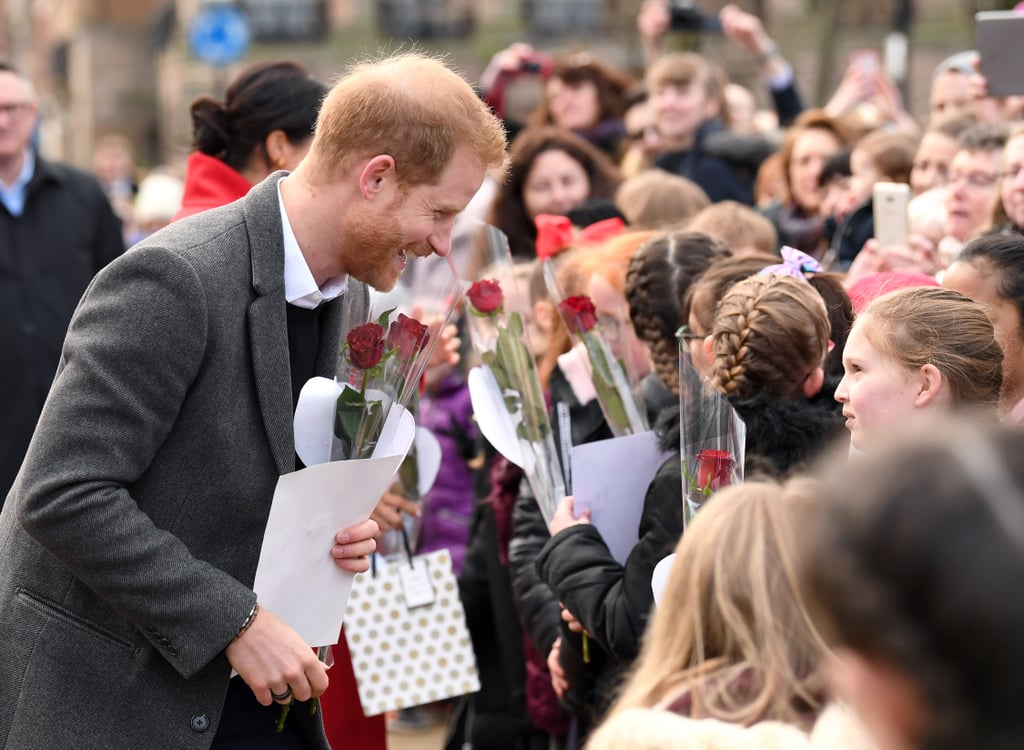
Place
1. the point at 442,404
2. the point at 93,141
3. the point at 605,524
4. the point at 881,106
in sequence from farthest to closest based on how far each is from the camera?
the point at 93,141, the point at 881,106, the point at 442,404, the point at 605,524

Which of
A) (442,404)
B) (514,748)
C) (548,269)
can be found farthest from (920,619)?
(442,404)

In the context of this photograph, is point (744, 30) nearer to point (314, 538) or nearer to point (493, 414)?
point (493, 414)

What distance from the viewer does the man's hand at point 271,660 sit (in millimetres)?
2553

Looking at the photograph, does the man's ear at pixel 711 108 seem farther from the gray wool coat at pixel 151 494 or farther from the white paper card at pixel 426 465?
the gray wool coat at pixel 151 494

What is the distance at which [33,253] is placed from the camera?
609 centimetres

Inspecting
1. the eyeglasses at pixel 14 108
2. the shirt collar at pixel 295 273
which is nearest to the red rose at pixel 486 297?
the shirt collar at pixel 295 273

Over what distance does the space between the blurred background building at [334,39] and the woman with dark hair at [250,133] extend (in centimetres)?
702

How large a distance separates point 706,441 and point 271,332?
0.87m

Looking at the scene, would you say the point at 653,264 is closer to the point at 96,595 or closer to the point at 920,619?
the point at 96,595

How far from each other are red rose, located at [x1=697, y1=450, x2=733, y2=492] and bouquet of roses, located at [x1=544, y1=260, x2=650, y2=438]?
2.59 ft

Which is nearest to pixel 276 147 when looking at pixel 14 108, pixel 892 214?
pixel 892 214

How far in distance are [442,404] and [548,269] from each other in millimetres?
1576

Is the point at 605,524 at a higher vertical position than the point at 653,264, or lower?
lower

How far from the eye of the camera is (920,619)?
1.14 m
